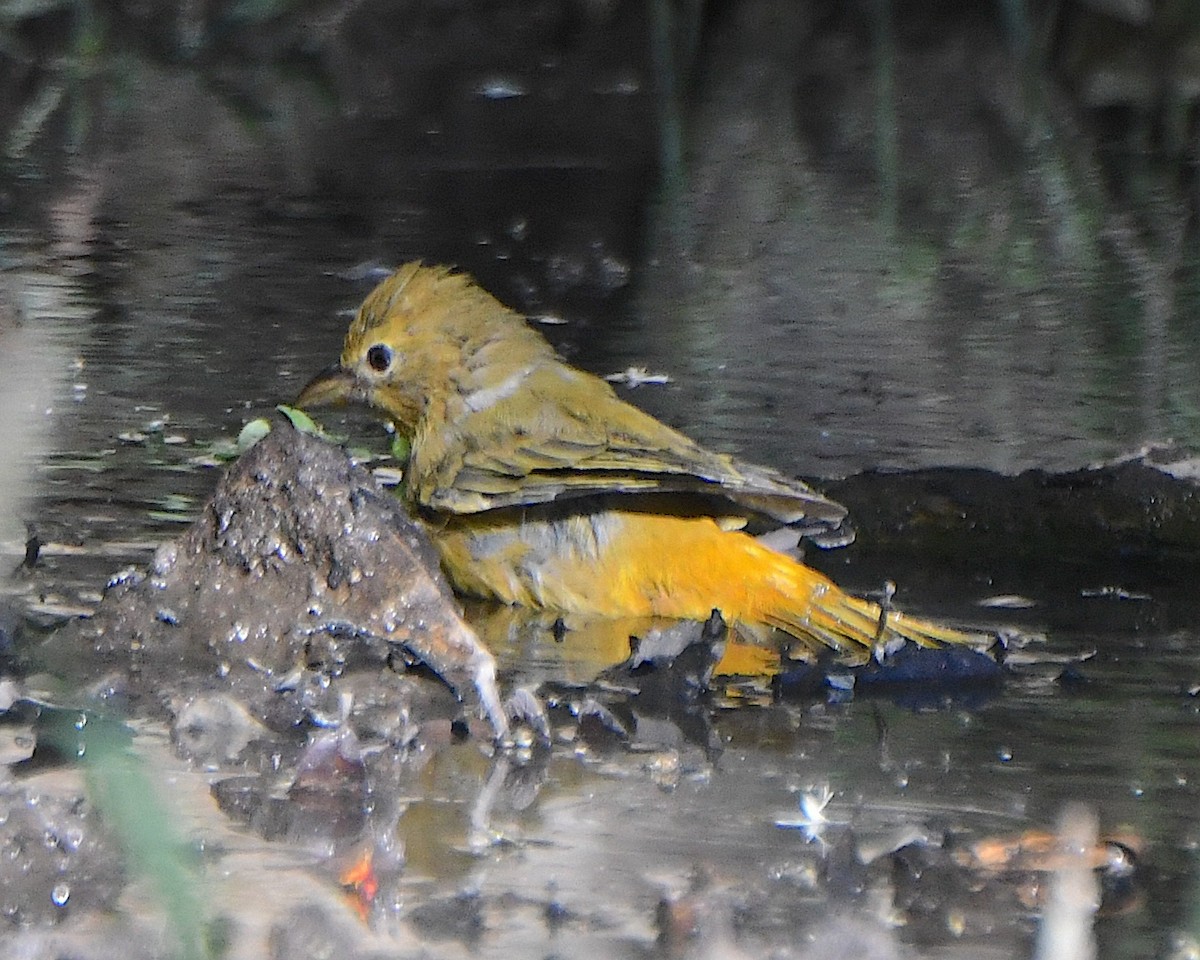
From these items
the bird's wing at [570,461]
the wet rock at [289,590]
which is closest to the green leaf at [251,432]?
the bird's wing at [570,461]

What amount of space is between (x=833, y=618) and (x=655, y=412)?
1941 mm

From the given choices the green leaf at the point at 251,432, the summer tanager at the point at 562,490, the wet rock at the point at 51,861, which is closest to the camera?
the wet rock at the point at 51,861

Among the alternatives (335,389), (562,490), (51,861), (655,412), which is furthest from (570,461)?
(51,861)

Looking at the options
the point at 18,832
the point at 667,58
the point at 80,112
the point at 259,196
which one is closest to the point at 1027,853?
the point at 18,832

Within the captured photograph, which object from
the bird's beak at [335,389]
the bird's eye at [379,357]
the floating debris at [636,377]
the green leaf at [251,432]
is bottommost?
the floating debris at [636,377]

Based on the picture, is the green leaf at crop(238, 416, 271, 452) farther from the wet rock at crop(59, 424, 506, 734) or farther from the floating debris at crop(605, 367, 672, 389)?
the wet rock at crop(59, 424, 506, 734)

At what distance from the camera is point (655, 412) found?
6.45 metres

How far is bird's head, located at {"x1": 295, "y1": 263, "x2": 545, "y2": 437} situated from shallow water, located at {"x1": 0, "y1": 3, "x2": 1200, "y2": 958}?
0.45 m

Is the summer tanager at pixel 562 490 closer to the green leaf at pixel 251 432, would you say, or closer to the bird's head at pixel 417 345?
the bird's head at pixel 417 345

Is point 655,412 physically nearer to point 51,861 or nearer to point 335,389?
point 335,389

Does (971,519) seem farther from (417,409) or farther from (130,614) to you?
(130,614)

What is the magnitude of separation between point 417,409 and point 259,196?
13.9 feet

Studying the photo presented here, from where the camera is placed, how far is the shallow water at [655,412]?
321cm

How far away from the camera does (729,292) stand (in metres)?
8.40
